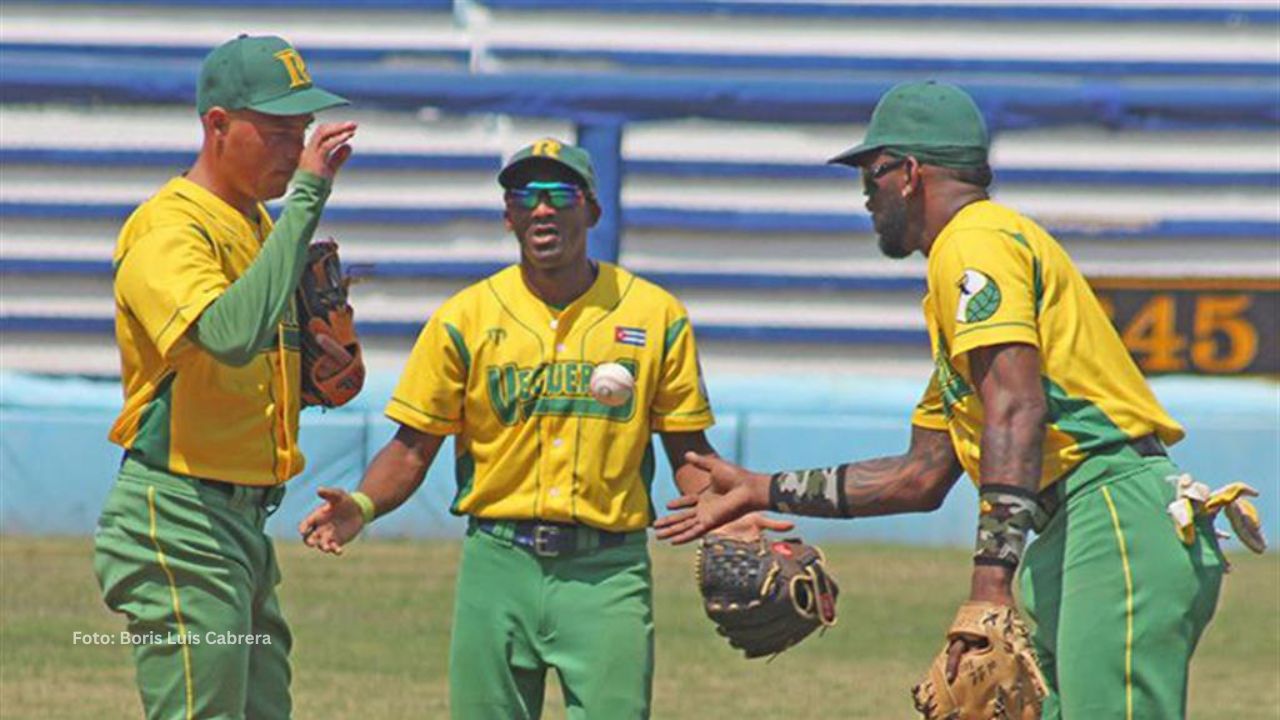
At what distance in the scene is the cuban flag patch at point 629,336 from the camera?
715cm

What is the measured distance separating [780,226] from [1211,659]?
6.61 m

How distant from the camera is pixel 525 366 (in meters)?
7.10

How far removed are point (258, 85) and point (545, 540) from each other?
1418 mm

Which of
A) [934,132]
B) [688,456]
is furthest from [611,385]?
[934,132]

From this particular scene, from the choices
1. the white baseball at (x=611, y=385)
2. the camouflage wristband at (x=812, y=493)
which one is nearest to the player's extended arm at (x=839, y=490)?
the camouflage wristband at (x=812, y=493)

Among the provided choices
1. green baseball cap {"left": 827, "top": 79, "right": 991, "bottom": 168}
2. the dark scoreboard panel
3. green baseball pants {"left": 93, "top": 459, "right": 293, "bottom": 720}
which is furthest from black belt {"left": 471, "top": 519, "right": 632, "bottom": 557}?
the dark scoreboard panel

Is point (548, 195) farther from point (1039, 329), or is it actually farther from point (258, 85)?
point (1039, 329)

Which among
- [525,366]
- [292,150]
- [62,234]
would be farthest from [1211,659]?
[62,234]

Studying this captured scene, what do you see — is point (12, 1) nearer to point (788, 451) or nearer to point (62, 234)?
point (62, 234)

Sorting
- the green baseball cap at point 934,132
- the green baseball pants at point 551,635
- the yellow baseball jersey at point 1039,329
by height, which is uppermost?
the green baseball cap at point 934,132

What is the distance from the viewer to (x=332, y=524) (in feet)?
22.8

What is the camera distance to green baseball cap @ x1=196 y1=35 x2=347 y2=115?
642 centimetres

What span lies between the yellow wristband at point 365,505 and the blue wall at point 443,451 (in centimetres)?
780

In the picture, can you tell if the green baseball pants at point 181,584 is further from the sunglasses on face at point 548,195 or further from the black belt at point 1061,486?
the black belt at point 1061,486
